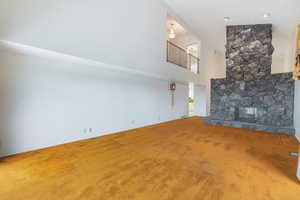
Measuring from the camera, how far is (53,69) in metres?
3.46

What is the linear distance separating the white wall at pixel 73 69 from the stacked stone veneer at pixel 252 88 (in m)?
3.28

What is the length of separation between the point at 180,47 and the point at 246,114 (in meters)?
5.23

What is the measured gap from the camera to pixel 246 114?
A: 244 inches

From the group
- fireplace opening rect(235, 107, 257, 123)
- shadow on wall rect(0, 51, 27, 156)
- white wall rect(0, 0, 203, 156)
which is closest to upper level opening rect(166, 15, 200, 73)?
white wall rect(0, 0, 203, 156)

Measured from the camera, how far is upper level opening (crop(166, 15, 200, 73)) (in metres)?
7.06

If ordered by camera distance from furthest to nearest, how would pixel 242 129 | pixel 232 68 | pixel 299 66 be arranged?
pixel 232 68 → pixel 242 129 → pixel 299 66

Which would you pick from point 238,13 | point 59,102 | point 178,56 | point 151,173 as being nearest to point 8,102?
point 59,102

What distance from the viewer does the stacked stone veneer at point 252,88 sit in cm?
538

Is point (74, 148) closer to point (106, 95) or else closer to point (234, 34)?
point (106, 95)

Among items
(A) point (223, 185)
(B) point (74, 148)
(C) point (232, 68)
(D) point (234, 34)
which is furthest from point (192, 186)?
(D) point (234, 34)

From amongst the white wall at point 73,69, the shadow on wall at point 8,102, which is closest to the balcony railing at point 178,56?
the white wall at point 73,69

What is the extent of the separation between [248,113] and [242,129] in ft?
3.06

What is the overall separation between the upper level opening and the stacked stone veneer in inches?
81.8

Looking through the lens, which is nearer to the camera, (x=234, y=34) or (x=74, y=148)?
(x=74, y=148)
